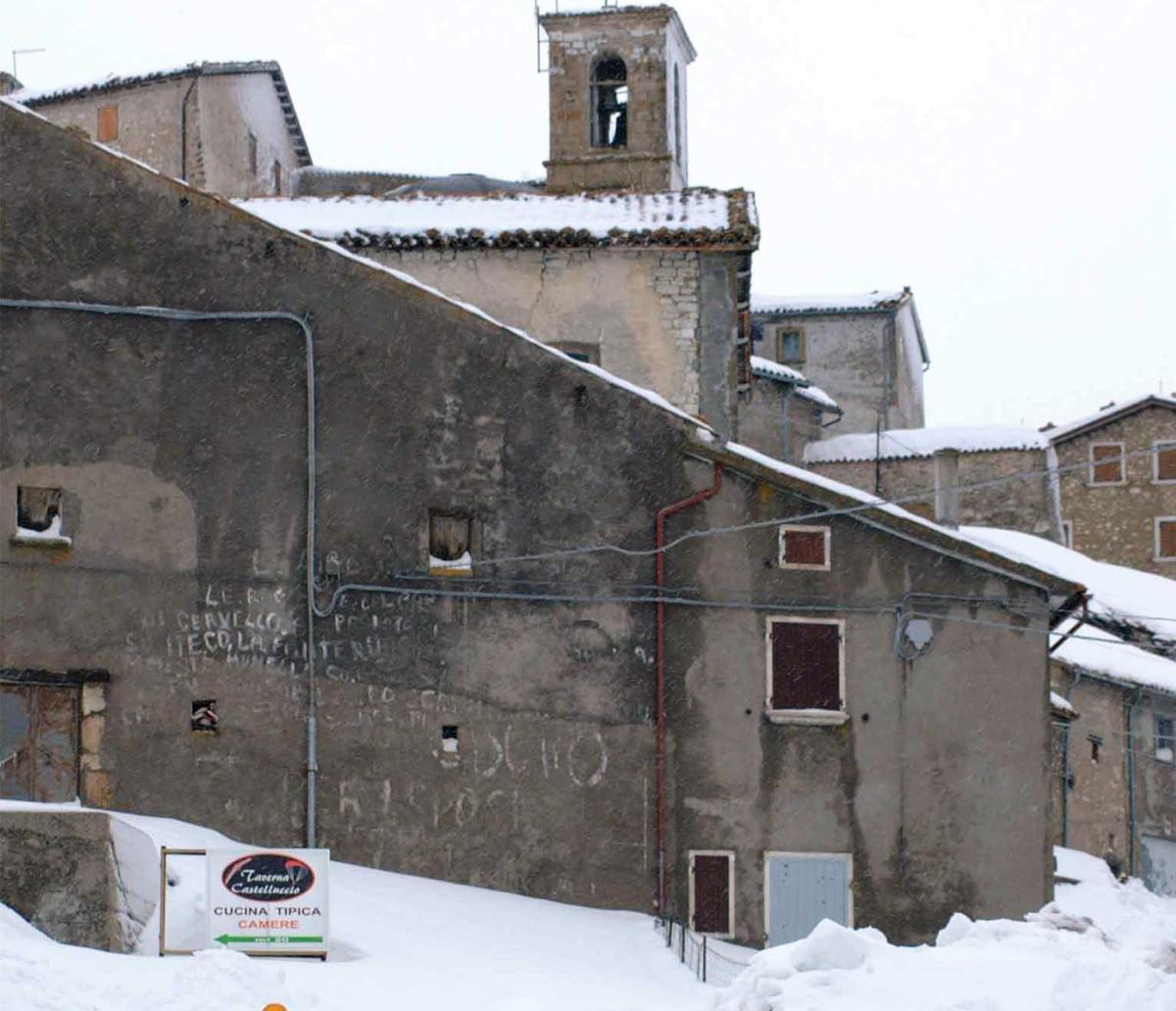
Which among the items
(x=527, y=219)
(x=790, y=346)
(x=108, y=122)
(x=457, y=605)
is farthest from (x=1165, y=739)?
(x=790, y=346)

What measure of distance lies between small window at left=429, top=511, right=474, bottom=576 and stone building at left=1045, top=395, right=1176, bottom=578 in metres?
31.8

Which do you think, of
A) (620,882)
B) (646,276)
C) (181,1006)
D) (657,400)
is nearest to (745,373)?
(646,276)

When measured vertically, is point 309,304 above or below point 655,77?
below

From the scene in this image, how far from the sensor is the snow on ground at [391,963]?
1456 centimetres

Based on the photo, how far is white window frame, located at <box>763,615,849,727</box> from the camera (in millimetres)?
22547

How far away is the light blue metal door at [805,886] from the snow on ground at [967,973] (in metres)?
5.01

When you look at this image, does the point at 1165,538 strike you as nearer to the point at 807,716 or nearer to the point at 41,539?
the point at 807,716

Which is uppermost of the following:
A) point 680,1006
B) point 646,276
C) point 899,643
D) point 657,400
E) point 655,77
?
point 655,77

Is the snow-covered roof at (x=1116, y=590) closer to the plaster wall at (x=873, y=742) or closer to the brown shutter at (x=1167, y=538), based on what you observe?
the brown shutter at (x=1167, y=538)

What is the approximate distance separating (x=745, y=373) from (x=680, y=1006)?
16.0 m

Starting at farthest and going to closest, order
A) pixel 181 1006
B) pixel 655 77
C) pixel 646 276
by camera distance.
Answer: pixel 655 77 → pixel 646 276 → pixel 181 1006

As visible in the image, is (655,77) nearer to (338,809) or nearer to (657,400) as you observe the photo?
(657,400)

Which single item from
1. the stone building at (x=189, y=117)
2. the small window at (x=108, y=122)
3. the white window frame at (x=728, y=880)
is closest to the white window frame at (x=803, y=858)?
the white window frame at (x=728, y=880)

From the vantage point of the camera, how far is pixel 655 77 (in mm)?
34906
